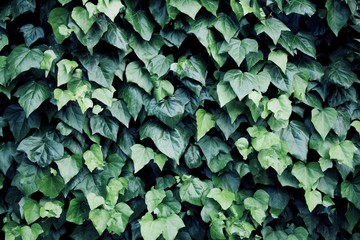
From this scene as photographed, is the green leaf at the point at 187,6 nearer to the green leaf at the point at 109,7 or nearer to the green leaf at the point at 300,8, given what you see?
the green leaf at the point at 109,7

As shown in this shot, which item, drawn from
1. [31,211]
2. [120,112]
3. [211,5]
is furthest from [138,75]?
[31,211]

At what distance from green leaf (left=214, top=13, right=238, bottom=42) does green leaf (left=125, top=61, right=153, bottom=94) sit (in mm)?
457

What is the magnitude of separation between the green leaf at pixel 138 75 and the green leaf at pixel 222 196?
2.17ft

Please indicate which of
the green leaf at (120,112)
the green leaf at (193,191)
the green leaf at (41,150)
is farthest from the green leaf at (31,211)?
the green leaf at (193,191)

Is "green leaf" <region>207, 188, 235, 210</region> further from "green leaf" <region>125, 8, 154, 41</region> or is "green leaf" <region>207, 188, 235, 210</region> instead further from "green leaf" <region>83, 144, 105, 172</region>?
"green leaf" <region>125, 8, 154, 41</region>

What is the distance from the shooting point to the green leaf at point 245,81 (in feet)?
8.06

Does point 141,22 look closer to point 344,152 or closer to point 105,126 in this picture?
point 105,126

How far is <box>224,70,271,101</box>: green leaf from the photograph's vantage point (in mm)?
2457

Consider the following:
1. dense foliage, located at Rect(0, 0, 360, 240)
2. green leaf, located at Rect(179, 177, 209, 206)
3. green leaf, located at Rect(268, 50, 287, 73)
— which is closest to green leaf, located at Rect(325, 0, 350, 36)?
dense foliage, located at Rect(0, 0, 360, 240)

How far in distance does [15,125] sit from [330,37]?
5.96 feet

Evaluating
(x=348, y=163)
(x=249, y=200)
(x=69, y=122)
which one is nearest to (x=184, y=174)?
(x=249, y=200)

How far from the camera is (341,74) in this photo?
262cm

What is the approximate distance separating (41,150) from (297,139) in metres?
1.40

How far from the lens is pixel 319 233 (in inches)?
112
